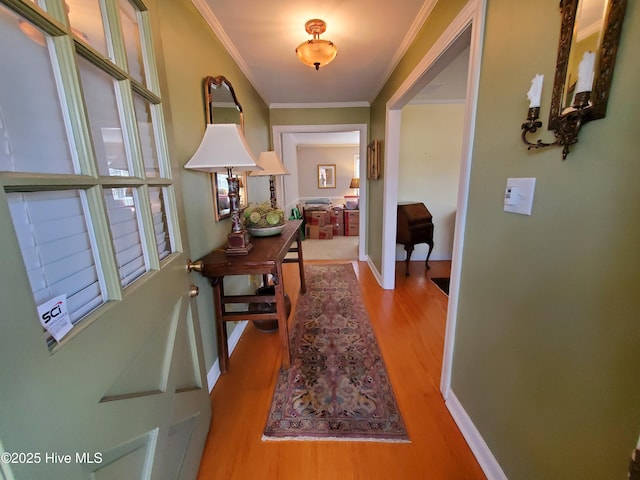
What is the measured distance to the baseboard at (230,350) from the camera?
5.19 feet

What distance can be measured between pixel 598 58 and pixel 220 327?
1.97 meters

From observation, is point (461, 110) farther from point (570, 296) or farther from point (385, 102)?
point (570, 296)

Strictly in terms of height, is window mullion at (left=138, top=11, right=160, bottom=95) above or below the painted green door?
above

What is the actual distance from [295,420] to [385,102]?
9.71 feet

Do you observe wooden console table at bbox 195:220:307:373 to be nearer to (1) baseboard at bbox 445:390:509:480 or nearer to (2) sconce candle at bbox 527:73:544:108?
(1) baseboard at bbox 445:390:509:480

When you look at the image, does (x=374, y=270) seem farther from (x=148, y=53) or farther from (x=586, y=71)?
(x=148, y=53)

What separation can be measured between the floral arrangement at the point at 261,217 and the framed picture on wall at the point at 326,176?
502cm

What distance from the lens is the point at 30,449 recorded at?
15.6 inches

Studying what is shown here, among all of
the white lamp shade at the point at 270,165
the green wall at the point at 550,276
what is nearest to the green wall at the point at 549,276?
the green wall at the point at 550,276

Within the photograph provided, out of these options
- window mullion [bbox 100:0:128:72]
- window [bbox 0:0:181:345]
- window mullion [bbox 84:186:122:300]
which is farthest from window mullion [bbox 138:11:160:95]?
window mullion [bbox 84:186:122:300]

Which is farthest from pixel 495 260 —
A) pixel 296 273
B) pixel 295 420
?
pixel 296 273

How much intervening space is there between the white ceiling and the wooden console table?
1.34m

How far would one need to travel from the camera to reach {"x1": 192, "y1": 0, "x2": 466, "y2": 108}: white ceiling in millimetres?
1554

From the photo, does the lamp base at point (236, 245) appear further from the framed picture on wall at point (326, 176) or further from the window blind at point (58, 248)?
the framed picture on wall at point (326, 176)
